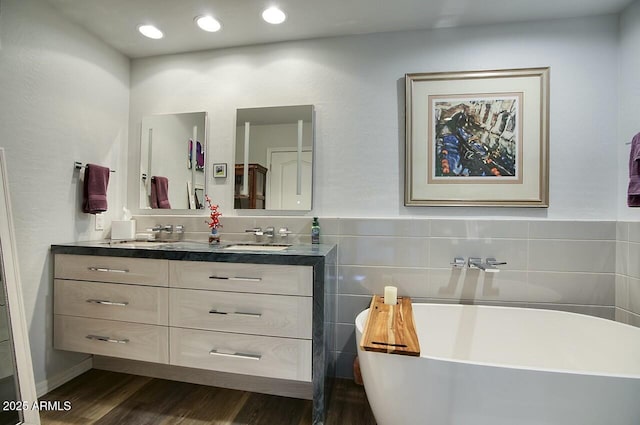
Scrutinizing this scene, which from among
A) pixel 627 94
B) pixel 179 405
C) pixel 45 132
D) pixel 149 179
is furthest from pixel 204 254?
pixel 627 94

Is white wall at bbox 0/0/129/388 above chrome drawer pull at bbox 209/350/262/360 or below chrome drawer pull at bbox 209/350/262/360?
above

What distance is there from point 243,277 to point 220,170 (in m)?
0.96

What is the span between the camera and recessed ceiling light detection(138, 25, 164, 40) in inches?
73.3

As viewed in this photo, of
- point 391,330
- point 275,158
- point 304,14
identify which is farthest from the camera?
point 275,158

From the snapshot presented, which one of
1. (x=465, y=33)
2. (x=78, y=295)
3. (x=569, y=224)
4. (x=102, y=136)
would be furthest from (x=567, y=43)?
(x=78, y=295)

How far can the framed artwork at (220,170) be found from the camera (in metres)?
2.06

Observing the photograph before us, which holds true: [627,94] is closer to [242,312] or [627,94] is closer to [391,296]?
[391,296]

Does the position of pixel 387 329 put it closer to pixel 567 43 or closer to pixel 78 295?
pixel 78 295

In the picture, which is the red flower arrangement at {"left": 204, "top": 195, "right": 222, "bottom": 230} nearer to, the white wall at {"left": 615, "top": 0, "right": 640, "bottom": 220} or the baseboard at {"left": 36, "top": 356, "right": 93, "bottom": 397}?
the baseboard at {"left": 36, "top": 356, "right": 93, "bottom": 397}

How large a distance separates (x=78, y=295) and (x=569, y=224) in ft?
9.64

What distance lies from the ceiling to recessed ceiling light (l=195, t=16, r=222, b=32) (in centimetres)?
3

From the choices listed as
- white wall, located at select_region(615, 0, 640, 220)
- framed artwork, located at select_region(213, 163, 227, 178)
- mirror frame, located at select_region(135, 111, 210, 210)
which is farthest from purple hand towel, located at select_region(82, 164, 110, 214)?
white wall, located at select_region(615, 0, 640, 220)

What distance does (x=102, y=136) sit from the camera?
6.62 ft

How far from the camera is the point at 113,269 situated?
5.23ft
